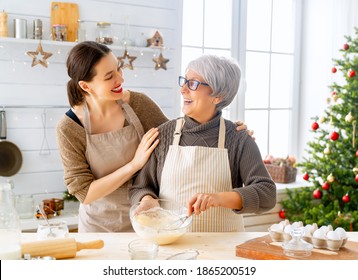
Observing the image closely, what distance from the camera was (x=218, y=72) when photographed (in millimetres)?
2084

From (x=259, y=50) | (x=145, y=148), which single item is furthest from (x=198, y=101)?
(x=259, y=50)

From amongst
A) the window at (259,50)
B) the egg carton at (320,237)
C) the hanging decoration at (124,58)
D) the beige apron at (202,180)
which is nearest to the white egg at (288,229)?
the egg carton at (320,237)

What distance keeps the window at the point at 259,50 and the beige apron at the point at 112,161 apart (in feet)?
7.60

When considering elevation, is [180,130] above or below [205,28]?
below

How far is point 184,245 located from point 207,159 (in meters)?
0.42

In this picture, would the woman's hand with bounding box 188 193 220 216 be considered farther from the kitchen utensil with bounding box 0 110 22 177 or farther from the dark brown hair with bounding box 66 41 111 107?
the kitchen utensil with bounding box 0 110 22 177

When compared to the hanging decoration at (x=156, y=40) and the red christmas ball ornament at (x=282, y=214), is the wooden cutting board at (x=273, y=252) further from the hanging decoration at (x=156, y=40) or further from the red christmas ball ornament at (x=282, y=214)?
the red christmas ball ornament at (x=282, y=214)

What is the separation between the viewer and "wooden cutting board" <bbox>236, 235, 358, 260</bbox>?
1.64 metres

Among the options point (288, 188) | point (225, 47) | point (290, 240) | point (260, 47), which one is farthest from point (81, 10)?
point (290, 240)

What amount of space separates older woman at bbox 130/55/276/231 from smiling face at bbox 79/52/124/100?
0.28 metres

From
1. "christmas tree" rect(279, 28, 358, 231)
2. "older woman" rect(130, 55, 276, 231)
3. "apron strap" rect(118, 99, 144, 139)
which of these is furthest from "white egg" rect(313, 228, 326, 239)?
"christmas tree" rect(279, 28, 358, 231)

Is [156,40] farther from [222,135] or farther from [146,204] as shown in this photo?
[146,204]

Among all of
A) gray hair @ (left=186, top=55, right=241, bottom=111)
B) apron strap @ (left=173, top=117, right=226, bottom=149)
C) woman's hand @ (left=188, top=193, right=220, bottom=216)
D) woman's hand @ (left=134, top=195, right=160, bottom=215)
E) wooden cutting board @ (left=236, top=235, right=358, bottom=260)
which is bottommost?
wooden cutting board @ (left=236, top=235, right=358, bottom=260)

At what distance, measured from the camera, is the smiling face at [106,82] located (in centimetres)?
218
